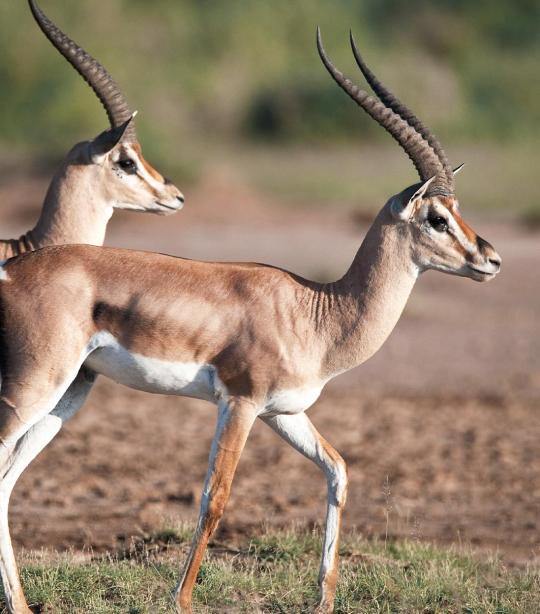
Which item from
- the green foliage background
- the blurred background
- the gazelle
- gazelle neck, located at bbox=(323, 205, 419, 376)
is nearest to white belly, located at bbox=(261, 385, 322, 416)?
gazelle neck, located at bbox=(323, 205, 419, 376)

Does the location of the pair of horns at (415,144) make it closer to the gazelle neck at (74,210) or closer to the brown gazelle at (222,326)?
the brown gazelle at (222,326)

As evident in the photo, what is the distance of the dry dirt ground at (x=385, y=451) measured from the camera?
8.39 m

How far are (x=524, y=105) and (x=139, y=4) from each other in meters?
13.9

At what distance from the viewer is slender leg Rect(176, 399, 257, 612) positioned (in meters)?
5.67

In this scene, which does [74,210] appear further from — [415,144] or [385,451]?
[385,451]

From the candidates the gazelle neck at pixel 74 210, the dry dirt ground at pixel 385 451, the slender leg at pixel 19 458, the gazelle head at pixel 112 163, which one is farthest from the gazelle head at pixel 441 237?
the gazelle neck at pixel 74 210

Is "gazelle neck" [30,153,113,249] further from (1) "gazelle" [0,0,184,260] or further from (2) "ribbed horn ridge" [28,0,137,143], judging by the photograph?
(2) "ribbed horn ridge" [28,0,137,143]

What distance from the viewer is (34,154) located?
2569 centimetres

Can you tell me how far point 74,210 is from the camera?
24.1 ft

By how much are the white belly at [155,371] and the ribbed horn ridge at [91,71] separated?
81.0 inches

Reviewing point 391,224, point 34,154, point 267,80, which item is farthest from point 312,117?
point 391,224

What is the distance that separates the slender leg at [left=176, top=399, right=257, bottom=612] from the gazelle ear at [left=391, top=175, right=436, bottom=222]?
1.10 meters

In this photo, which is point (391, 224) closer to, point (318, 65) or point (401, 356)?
point (401, 356)

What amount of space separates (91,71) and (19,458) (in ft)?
7.94
